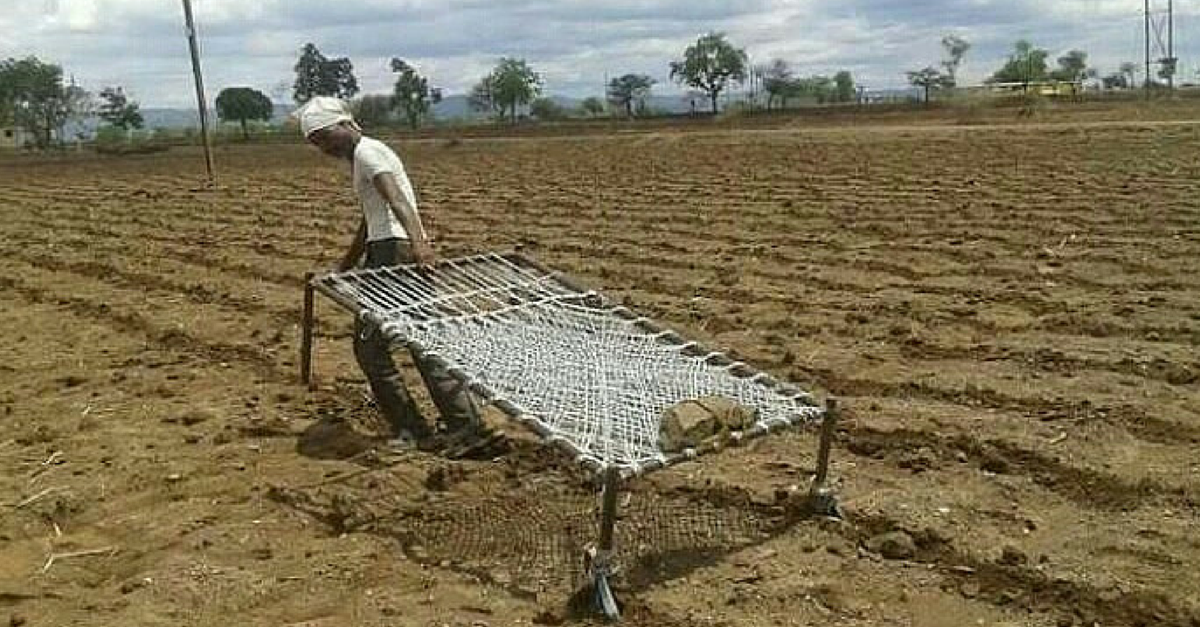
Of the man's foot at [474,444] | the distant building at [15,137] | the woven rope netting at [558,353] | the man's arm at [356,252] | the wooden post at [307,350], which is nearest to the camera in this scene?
the woven rope netting at [558,353]

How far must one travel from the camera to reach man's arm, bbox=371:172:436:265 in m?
5.15

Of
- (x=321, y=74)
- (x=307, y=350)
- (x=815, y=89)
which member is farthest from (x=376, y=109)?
(x=307, y=350)

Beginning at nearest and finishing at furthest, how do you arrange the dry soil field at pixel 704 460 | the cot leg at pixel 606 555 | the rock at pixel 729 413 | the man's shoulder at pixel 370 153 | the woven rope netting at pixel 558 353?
the cot leg at pixel 606 555 < the dry soil field at pixel 704 460 < the rock at pixel 729 413 < the woven rope netting at pixel 558 353 < the man's shoulder at pixel 370 153

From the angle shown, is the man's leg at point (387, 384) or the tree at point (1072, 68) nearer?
the man's leg at point (387, 384)

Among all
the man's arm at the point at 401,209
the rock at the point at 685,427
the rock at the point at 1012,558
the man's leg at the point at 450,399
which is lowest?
the rock at the point at 1012,558

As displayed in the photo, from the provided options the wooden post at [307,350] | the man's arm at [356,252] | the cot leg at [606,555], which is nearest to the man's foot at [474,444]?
the man's arm at [356,252]

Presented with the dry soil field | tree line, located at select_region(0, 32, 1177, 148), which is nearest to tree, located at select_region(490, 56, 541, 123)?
tree line, located at select_region(0, 32, 1177, 148)

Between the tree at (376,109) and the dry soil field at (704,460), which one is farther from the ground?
the tree at (376,109)

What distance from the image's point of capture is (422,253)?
517 centimetres

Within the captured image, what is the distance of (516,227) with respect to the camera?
12594mm

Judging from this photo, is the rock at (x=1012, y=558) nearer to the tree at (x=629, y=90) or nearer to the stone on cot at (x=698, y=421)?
the stone on cot at (x=698, y=421)

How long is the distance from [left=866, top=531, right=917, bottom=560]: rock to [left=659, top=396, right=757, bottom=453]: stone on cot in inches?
21.9

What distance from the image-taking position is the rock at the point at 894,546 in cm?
397

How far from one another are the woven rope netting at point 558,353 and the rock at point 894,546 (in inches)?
17.9
